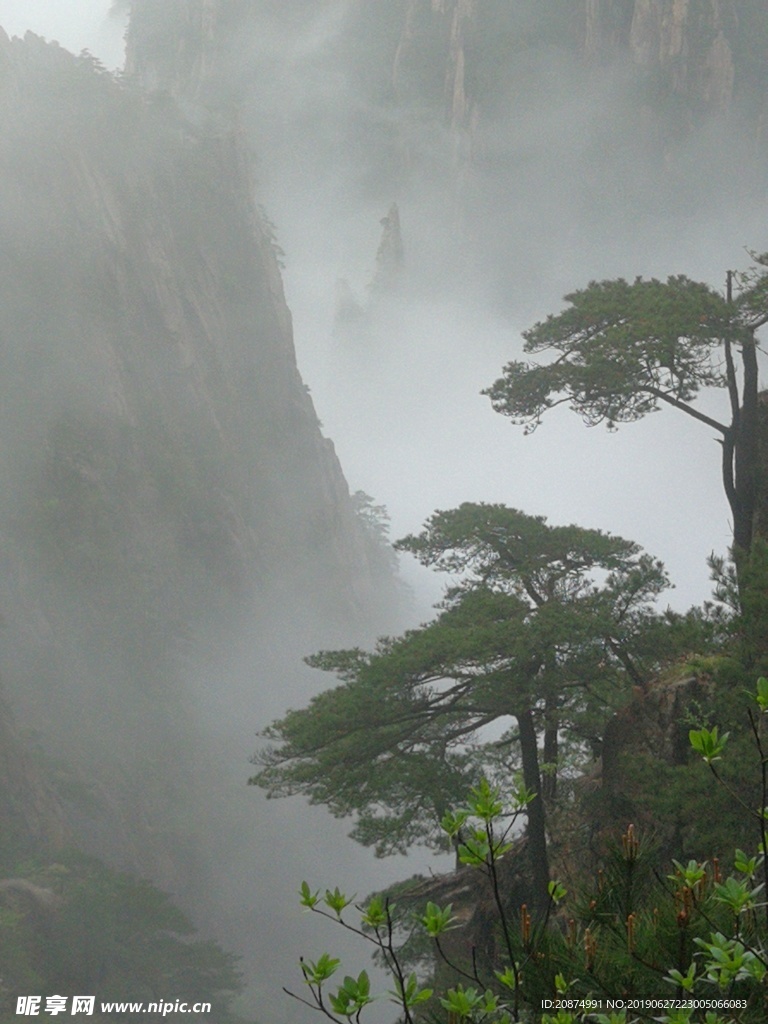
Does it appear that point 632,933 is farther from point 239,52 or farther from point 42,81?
point 239,52

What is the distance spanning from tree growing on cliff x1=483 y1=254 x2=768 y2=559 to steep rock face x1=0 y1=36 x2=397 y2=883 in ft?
73.7

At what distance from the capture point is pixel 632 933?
250 cm

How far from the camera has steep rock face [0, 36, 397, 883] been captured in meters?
33.2

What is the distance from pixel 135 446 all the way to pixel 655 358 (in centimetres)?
3164

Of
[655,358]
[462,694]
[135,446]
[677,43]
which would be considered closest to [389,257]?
[677,43]

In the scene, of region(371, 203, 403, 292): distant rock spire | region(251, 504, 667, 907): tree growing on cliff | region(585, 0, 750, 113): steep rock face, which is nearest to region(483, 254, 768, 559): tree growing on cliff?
region(251, 504, 667, 907): tree growing on cliff

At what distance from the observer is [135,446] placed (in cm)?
Result: 3981

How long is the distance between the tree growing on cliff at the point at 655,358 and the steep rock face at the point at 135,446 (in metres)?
22.5

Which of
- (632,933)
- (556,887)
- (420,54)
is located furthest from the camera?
(420,54)

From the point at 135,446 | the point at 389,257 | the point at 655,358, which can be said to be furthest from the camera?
the point at 389,257

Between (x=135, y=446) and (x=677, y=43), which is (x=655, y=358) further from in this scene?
(x=677, y=43)

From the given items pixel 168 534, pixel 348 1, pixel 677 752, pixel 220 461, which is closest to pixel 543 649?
pixel 677 752

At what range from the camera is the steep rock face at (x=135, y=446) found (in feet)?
109

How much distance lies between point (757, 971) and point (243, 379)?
4956 cm
